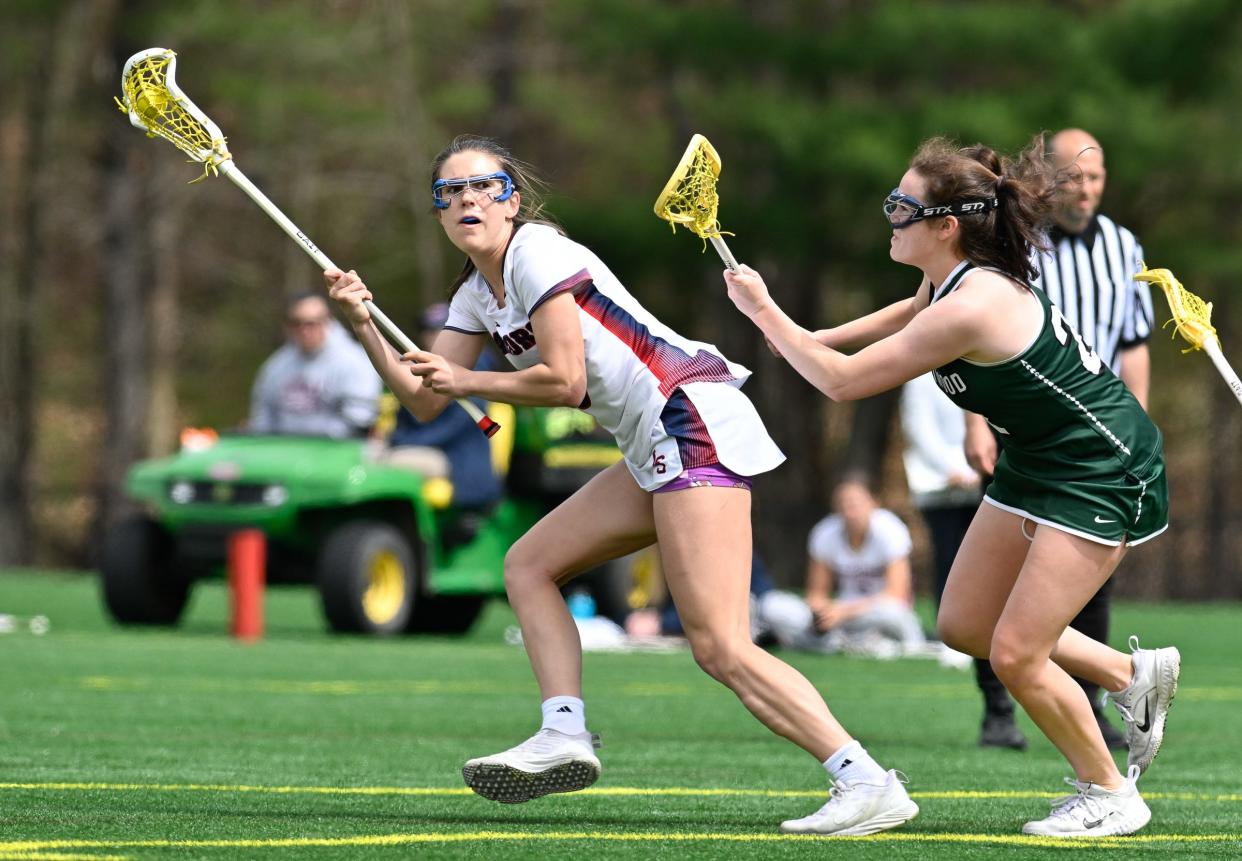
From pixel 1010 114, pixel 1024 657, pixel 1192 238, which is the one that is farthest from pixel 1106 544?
pixel 1192 238

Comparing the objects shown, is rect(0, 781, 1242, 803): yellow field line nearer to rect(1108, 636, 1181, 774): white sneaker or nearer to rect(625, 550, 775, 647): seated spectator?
rect(1108, 636, 1181, 774): white sneaker

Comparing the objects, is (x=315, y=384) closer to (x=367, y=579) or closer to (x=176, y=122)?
(x=367, y=579)

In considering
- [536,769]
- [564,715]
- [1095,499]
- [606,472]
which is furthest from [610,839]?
[1095,499]

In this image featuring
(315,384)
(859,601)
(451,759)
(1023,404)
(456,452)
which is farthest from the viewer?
(456,452)

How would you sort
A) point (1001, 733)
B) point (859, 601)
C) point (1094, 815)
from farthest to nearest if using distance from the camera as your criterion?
1. point (859, 601)
2. point (1001, 733)
3. point (1094, 815)

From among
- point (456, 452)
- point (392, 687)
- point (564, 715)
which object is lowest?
point (392, 687)

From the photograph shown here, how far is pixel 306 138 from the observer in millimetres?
34188

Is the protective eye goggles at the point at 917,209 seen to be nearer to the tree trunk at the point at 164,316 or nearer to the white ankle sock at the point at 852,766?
the white ankle sock at the point at 852,766

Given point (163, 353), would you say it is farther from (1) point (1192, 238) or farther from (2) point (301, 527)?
(2) point (301, 527)

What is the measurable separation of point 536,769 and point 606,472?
88cm

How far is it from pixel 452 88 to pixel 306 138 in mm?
2436

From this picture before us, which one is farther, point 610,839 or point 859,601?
point 859,601

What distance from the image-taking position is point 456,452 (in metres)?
15.5

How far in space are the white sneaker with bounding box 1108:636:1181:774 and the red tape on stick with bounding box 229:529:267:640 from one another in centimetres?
826
